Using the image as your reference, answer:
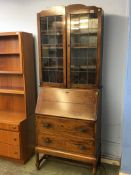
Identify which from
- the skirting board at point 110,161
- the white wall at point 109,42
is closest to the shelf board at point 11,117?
the white wall at point 109,42

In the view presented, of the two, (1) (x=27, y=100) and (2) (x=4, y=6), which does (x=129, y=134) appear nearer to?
(1) (x=27, y=100)

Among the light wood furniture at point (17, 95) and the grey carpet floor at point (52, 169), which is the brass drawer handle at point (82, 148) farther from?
the light wood furniture at point (17, 95)

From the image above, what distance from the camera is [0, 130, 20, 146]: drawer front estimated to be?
2.54 meters

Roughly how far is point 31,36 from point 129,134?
1.85 m

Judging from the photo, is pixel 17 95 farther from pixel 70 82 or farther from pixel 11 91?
pixel 70 82

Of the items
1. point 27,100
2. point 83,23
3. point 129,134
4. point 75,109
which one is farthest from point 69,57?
point 129,134

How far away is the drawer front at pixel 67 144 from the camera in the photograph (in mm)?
2244

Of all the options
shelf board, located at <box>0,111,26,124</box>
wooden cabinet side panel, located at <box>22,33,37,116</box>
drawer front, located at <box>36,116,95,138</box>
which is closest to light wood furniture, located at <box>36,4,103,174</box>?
drawer front, located at <box>36,116,95,138</box>

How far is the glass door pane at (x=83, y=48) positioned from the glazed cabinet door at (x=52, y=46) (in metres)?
0.11

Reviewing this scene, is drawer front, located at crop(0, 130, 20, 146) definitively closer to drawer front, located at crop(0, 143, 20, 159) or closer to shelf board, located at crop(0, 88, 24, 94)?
drawer front, located at crop(0, 143, 20, 159)

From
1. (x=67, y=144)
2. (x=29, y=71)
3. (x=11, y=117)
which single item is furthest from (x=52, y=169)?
(x=29, y=71)

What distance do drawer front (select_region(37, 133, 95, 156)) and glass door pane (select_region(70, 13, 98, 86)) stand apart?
0.70 meters

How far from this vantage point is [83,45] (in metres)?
2.27

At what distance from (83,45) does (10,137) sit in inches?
61.3
